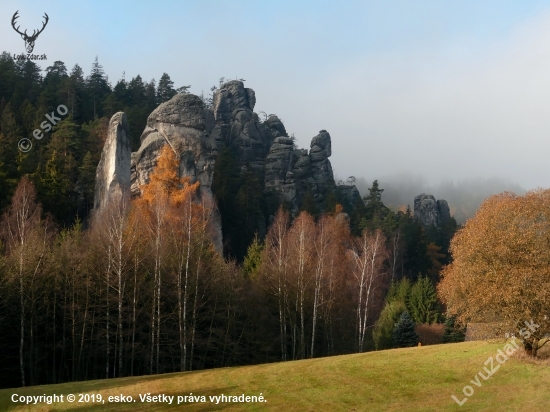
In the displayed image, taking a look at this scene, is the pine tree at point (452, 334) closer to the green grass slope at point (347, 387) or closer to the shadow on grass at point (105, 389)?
the green grass slope at point (347, 387)

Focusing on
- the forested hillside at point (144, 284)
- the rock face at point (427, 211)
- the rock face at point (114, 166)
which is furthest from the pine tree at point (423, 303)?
the rock face at point (427, 211)

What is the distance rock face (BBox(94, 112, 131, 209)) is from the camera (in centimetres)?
5228

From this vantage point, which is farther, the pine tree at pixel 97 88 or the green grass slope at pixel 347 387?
the pine tree at pixel 97 88

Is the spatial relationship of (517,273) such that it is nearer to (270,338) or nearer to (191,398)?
(191,398)

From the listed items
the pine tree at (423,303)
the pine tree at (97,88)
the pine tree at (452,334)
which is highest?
the pine tree at (97,88)

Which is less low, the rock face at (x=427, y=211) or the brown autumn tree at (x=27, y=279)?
the rock face at (x=427, y=211)

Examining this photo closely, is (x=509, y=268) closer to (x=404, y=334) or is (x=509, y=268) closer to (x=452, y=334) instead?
(x=404, y=334)

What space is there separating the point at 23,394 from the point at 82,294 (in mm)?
10800

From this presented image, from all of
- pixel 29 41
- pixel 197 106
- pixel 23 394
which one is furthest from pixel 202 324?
pixel 197 106

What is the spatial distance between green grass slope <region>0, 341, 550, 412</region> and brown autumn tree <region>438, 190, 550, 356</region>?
2.24 m

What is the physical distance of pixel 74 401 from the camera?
20.9 meters

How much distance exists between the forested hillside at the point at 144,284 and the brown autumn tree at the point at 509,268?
53.5 ft

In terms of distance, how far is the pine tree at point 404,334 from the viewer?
1721 inches

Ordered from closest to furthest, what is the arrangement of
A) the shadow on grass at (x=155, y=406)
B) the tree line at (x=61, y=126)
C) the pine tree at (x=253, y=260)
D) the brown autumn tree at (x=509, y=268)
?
the shadow on grass at (x=155, y=406) < the brown autumn tree at (x=509, y=268) < the pine tree at (x=253, y=260) < the tree line at (x=61, y=126)
